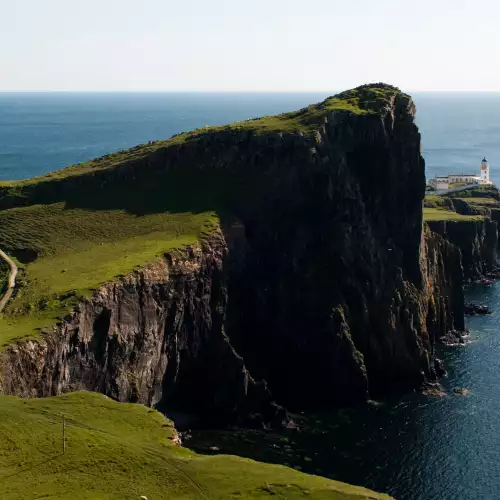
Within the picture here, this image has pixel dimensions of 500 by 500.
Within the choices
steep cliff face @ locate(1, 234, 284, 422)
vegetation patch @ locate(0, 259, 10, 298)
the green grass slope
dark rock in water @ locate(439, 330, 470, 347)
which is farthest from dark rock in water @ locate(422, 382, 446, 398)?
vegetation patch @ locate(0, 259, 10, 298)

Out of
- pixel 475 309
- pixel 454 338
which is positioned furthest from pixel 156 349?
pixel 475 309

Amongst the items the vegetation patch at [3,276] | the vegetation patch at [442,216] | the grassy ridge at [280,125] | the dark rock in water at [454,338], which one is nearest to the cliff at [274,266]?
the grassy ridge at [280,125]

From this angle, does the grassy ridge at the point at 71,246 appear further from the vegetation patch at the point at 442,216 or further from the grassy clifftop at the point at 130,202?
the vegetation patch at the point at 442,216

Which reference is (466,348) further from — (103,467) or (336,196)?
(103,467)

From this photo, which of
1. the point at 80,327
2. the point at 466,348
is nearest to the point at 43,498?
the point at 80,327

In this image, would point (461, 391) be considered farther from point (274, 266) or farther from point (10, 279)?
point (10, 279)

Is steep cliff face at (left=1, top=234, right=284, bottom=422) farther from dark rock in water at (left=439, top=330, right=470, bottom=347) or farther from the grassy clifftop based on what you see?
dark rock in water at (left=439, top=330, right=470, bottom=347)
